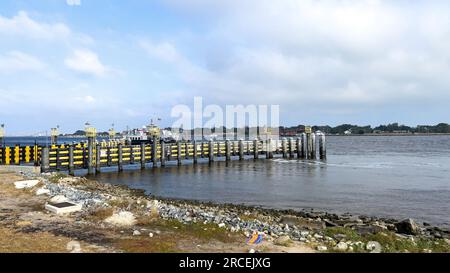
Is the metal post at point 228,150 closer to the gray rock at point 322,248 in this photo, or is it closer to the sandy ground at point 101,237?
the sandy ground at point 101,237

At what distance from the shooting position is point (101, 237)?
353 inches

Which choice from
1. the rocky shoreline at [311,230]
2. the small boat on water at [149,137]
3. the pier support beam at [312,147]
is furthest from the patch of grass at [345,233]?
the pier support beam at [312,147]

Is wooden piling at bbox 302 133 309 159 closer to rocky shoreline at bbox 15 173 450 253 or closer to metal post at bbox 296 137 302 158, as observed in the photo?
metal post at bbox 296 137 302 158

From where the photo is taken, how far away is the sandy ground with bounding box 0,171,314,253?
8.16m

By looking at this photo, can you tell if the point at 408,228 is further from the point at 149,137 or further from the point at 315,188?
the point at 149,137

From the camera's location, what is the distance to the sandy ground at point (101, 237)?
26.8 ft

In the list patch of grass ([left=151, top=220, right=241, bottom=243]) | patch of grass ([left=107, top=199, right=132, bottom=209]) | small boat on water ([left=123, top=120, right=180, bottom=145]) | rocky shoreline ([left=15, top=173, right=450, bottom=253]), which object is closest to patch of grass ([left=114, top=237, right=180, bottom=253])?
patch of grass ([left=151, top=220, right=241, bottom=243])

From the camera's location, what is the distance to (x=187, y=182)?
29.0 m

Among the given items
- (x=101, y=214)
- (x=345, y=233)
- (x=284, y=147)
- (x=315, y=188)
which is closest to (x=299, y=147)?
(x=284, y=147)

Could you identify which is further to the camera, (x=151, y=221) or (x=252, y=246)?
(x=151, y=221)

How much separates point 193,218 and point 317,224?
16.1ft
